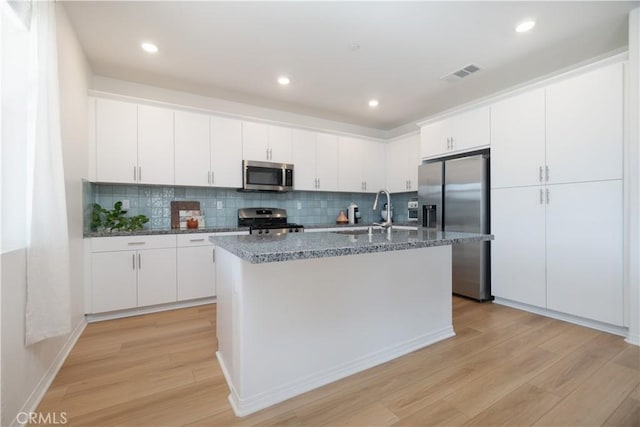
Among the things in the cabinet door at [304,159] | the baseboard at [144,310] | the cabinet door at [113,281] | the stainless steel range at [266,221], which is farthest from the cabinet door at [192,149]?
the baseboard at [144,310]

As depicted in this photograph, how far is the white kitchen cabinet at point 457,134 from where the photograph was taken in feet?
10.6

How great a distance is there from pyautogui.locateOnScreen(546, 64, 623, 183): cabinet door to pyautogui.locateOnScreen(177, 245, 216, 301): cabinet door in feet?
11.8

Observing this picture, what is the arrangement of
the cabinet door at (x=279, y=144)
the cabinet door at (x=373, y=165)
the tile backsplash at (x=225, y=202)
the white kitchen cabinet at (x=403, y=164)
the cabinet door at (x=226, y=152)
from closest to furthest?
the tile backsplash at (x=225, y=202)
the cabinet door at (x=226, y=152)
the cabinet door at (x=279, y=144)
the white kitchen cabinet at (x=403, y=164)
the cabinet door at (x=373, y=165)

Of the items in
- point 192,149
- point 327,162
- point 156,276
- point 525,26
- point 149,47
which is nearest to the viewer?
point 525,26

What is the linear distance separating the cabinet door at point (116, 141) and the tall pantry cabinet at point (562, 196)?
154 inches

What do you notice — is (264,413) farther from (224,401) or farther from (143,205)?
(143,205)

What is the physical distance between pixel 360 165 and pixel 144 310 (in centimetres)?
344

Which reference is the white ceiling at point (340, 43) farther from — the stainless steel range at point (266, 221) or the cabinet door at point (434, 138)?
the stainless steel range at point (266, 221)

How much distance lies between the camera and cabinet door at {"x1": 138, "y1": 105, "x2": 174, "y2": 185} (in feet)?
10.0

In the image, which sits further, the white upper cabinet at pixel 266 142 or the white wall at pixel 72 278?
the white upper cabinet at pixel 266 142

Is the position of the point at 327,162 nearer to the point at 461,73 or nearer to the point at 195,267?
the point at 461,73

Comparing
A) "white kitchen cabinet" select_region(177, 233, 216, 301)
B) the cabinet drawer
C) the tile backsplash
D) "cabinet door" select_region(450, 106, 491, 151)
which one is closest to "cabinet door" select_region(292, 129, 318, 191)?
the tile backsplash

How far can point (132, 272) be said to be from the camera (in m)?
2.81

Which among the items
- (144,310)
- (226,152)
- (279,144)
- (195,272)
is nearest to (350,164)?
(279,144)
